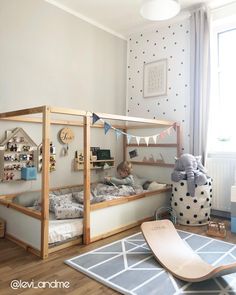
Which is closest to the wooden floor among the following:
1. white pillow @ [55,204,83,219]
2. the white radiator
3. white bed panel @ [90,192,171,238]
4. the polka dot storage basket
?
white bed panel @ [90,192,171,238]

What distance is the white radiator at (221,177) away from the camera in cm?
329

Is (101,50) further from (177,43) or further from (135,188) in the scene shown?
(135,188)

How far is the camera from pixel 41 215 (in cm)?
215

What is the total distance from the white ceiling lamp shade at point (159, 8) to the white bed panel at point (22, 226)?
2310mm

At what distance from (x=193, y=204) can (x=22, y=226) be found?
6.00ft

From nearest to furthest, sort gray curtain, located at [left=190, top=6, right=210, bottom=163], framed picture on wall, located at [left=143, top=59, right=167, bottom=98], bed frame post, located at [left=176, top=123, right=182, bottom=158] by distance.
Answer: gray curtain, located at [left=190, top=6, right=210, bottom=163], bed frame post, located at [left=176, top=123, right=182, bottom=158], framed picture on wall, located at [left=143, top=59, right=167, bottom=98]

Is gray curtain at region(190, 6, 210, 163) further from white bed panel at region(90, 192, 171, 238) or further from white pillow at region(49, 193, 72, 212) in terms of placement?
white pillow at region(49, 193, 72, 212)

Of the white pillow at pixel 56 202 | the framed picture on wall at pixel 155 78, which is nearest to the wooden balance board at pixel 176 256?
the white pillow at pixel 56 202

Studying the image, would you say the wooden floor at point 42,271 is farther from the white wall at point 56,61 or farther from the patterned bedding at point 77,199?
the white wall at point 56,61

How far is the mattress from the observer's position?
88.6 inches

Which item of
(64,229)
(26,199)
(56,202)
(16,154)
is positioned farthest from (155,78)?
(64,229)

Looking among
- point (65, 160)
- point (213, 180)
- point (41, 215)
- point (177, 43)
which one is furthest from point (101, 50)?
point (41, 215)

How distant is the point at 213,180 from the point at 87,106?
2.01 m

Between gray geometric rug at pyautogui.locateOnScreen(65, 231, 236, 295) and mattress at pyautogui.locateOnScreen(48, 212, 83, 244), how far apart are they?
256 mm
